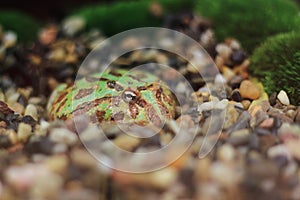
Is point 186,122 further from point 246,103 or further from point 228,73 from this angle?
point 228,73

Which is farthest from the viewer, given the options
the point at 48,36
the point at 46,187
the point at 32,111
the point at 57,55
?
the point at 48,36

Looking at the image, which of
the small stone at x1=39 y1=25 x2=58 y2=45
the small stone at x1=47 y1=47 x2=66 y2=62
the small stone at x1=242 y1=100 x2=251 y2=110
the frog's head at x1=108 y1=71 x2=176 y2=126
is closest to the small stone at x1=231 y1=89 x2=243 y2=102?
the small stone at x1=242 y1=100 x2=251 y2=110

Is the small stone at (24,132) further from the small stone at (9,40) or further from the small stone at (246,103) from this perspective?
the small stone at (9,40)

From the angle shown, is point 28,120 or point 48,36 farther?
point 48,36

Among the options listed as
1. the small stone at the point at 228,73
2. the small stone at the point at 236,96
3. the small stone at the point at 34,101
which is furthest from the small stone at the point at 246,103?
the small stone at the point at 34,101

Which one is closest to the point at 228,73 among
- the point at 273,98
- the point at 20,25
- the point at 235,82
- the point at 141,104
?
the point at 235,82

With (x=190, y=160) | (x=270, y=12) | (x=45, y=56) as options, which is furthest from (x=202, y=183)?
(x=45, y=56)

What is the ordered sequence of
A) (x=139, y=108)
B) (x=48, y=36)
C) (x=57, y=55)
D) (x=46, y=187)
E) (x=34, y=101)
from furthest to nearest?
(x=48, y=36) → (x=57, y=55) → (x=34, y=101) → (x=139, y=108) → (x=46, y=187)
